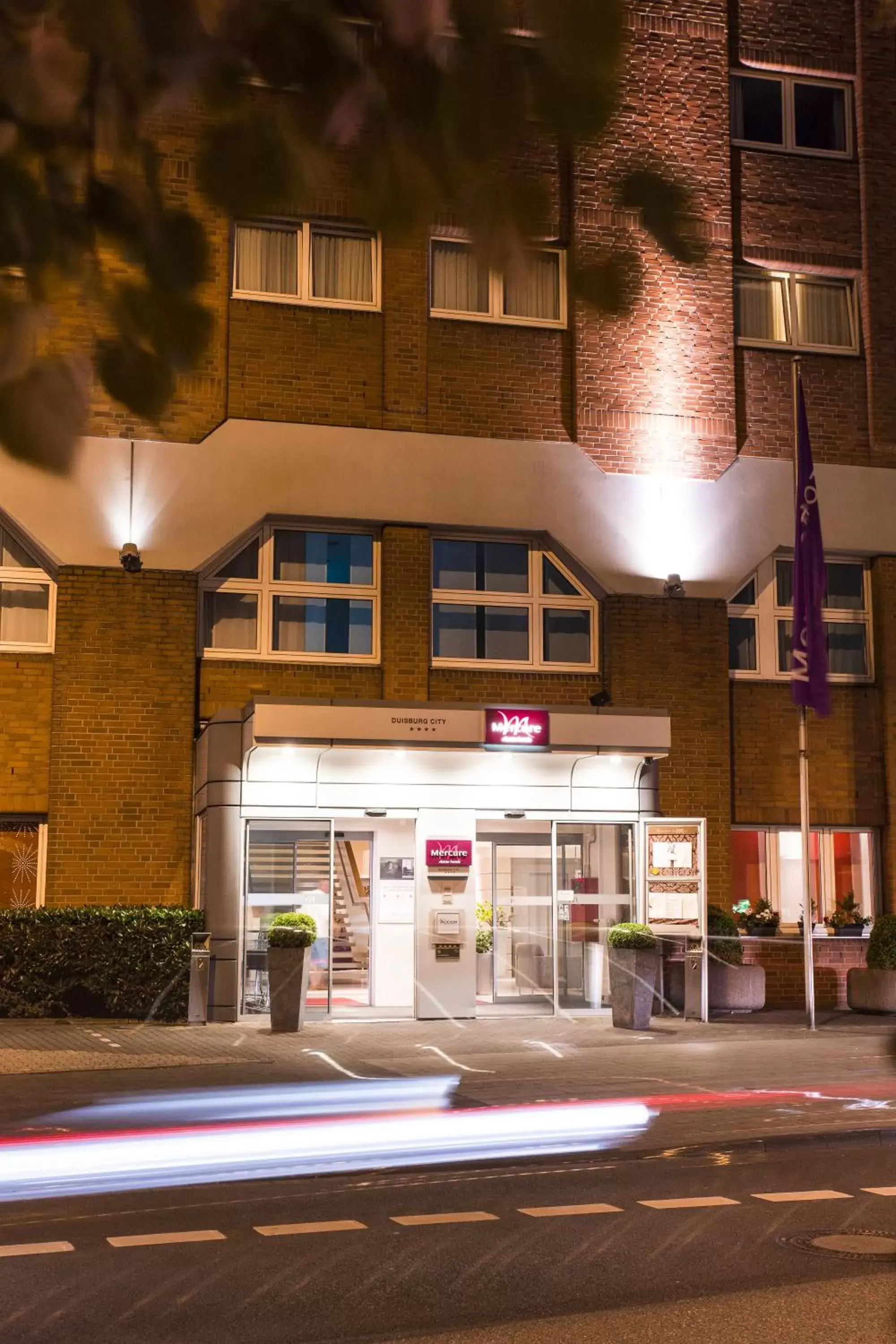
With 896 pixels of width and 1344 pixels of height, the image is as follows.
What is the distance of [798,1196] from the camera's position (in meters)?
9.79

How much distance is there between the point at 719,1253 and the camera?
8.16 metres

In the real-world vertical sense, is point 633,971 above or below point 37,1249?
above

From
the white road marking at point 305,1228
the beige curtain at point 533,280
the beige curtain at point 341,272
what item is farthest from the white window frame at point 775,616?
the beige curtain at point 533,280

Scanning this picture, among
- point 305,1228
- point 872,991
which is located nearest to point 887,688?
point 872,991

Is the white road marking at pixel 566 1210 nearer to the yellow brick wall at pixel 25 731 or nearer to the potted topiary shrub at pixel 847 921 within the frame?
the yellow brick wall at pixel 25 731

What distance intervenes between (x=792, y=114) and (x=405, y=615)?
9.56 meters

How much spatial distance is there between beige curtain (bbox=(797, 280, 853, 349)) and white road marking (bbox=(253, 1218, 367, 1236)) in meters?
17.4

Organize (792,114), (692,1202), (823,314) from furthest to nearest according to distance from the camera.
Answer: (792,114) < (823,314) < (692,1202)

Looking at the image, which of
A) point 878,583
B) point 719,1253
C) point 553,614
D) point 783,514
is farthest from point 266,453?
point 719,1253

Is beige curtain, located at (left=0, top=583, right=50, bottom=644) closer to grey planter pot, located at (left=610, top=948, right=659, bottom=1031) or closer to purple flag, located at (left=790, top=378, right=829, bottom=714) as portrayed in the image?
grey planter pot, located at (left=610, top=948, right=659, bottom=1031)

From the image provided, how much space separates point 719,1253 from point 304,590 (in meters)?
14.0

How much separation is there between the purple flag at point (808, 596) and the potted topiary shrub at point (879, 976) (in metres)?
3.37

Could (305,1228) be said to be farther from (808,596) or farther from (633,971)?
(808,596)

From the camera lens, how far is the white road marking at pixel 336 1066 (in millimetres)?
15055
